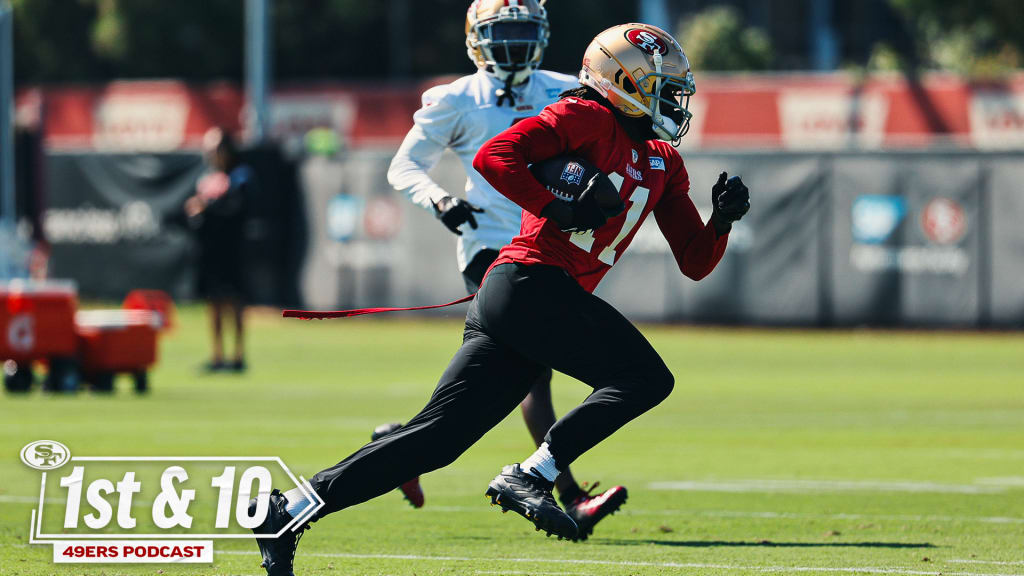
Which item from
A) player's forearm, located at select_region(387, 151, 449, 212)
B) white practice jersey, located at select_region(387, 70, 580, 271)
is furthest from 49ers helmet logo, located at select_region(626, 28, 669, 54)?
white practice jersey, located at select_region(387, 70, 580, 271)

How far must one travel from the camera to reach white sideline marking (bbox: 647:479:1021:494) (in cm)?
→ 963

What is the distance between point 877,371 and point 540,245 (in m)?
13.0

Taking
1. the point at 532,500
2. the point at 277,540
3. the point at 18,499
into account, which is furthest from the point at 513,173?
the point at 18,499

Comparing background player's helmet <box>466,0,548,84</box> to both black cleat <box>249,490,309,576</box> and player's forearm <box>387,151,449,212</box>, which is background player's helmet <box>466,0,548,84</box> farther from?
black cleat <box>249,490,309,576</box>

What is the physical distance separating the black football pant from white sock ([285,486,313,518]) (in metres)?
0.05

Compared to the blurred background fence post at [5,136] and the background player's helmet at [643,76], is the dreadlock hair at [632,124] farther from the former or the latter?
the blurred background fence post at [5,136]

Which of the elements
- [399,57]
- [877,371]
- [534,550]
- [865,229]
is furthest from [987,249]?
[399,57]

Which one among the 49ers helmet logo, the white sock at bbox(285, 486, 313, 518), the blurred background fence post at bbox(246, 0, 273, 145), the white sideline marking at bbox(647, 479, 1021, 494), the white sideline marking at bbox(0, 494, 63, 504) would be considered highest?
the blurred background fence post at bbox(246, 0, 273, 145)

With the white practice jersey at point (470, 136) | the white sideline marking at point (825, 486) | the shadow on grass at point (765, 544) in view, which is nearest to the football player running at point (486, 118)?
the white practice jersey at point (470, 136)

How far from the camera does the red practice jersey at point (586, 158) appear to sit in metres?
6.27

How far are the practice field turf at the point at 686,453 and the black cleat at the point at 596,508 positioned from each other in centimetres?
11

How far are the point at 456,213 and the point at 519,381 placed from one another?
129cm

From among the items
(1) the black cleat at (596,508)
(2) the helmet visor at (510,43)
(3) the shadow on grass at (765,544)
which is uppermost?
(2) the helmet visor at (510,43)

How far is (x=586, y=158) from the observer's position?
641 centimetres
